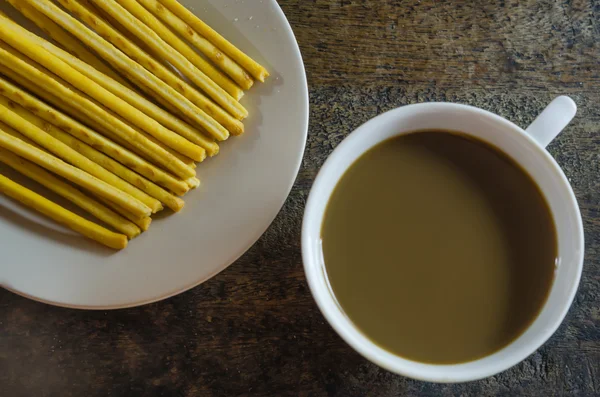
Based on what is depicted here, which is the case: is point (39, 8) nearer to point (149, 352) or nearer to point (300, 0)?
point (300, 0)

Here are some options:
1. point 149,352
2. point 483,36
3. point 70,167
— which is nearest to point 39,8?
point 70,167

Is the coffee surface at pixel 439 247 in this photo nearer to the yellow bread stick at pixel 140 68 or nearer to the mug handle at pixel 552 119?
the mug handle at pixel 552 119

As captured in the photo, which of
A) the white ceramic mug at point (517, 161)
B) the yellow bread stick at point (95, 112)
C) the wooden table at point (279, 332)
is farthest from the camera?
the wooden table at point (279, 332)

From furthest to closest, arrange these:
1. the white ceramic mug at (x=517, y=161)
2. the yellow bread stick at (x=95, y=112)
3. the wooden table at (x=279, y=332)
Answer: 1. the wooden table at (x=279, y=332)
2. the yellow bread stick at (x=95, y=112)
3. the white ceramic mug at (x=517, y=161)

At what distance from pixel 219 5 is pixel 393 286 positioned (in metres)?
0.45

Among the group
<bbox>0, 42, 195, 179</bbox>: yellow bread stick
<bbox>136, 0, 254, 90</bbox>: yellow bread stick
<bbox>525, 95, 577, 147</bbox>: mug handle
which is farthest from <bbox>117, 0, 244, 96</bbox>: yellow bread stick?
<bbox>525, 95, 577, 147</bbox>: mug handle

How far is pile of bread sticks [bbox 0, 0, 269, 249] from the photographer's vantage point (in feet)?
2.33

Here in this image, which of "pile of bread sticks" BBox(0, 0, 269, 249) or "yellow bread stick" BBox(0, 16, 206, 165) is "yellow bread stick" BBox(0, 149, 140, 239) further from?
"yellow bread stick" BBox(0, 16, 206, 165)

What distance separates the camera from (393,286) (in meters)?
0.62

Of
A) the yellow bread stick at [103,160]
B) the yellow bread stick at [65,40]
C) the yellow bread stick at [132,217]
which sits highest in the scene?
the yellow bread stick at [65,40]

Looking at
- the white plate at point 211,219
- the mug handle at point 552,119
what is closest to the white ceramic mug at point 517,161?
the mug handle at point 552,119

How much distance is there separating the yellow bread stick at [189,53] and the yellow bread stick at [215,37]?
14 millimetres

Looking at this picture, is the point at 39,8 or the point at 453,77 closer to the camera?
the point at 39,8

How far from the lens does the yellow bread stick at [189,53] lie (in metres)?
0.72
